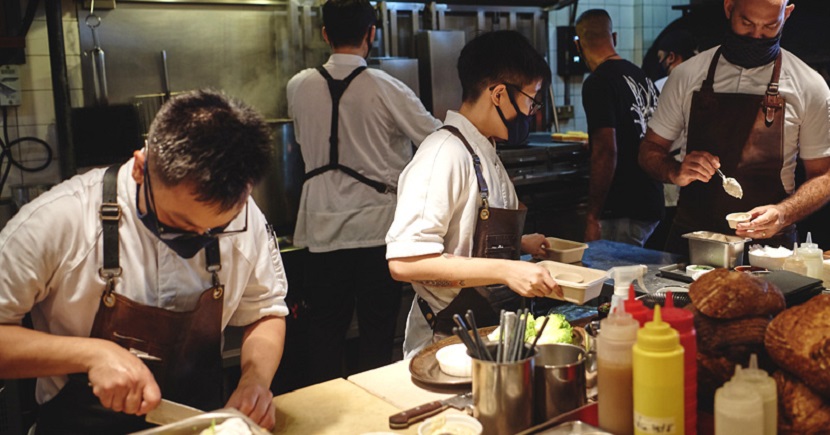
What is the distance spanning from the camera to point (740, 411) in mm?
1499

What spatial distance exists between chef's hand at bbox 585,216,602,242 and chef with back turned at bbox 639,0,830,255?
112cm

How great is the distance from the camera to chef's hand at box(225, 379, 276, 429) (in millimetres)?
1933

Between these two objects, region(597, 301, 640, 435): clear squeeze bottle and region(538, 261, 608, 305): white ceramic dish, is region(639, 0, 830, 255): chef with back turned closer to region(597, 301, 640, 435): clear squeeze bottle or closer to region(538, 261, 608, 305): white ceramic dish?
region(538, 261, 608, 305): white ceramic dish

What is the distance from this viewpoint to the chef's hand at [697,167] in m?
3.51

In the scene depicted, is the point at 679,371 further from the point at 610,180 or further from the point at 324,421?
the point at 610,180

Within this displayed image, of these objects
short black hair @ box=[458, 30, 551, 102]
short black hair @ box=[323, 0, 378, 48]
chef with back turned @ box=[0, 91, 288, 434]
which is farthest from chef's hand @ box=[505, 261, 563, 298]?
short black hair @ box=[323, 0, 378, 48]

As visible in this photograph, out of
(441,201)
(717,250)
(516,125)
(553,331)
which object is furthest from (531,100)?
(717,250)

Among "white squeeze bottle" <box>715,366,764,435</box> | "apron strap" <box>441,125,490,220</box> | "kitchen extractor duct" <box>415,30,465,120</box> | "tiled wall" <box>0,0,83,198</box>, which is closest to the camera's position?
"white squeeze bottle" <box>715,366,764,435</box>

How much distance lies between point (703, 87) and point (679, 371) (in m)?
2.45

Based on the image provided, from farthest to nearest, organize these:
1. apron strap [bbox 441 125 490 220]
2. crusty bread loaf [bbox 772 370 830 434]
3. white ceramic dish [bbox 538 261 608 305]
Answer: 1. apron strap [bbox 441 125 490 220]
2. white ceramic dish [bbox 538 261 608 305]
3. crusty bread loaf [bbox 772 370 830 434]

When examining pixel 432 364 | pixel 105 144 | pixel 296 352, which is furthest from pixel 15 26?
pixel 432 364

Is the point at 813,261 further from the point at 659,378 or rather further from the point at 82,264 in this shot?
the point at 82,264

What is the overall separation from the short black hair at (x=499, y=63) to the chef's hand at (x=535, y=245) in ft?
2.35

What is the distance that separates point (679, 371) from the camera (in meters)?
1.54
